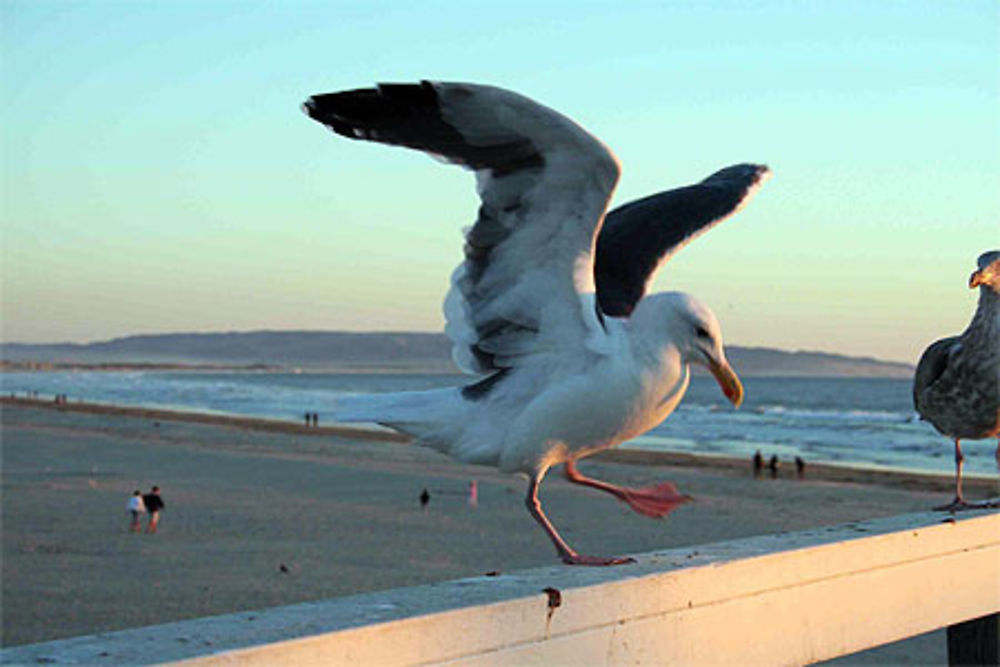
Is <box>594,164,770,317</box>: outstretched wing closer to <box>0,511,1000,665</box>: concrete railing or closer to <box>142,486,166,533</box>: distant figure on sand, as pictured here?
<box>0,511,1000,665</box>: concrete railing

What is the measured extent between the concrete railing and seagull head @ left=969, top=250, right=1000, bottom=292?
42.2 inches

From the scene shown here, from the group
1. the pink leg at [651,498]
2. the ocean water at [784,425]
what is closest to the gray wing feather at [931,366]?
the pink leg at [651,498]

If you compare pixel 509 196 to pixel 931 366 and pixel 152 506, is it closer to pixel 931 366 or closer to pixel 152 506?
pixel 931 366

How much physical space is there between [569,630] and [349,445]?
4072 centimetres

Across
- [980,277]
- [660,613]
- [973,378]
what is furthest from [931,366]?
[660,613]

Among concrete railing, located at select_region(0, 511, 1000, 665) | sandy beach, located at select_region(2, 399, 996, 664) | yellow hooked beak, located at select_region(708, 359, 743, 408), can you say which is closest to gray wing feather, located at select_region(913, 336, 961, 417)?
concrete railing, located at select_region(0, 511, 1000, 665)

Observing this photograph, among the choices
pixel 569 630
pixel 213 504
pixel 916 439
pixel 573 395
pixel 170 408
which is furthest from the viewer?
pixel 170 408

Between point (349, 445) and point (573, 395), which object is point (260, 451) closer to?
point (349, 445)

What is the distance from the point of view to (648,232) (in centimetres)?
377

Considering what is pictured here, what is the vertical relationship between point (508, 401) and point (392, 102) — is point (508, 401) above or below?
below

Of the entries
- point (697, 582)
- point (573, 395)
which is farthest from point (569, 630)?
point (573, 395)

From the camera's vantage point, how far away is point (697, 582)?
2.19m

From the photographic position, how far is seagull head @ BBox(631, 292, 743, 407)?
269 cm

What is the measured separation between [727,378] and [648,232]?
104 cm
